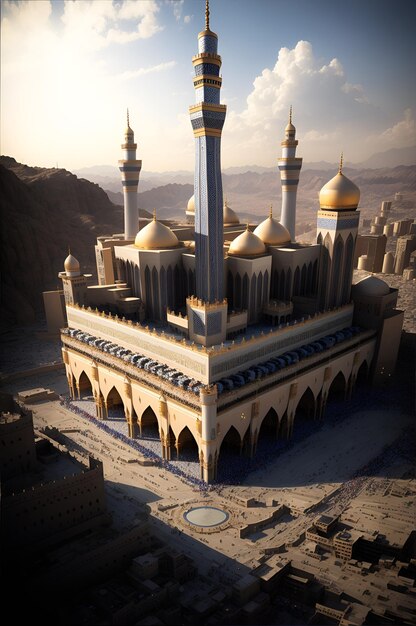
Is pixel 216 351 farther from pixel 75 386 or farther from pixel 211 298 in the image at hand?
pixel 75 386

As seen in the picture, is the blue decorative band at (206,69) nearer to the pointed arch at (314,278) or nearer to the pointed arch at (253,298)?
the pointed arch at (253,298)

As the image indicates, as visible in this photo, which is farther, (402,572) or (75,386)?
(75,386)

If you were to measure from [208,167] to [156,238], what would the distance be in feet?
20.3

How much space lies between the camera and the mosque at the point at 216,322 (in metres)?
20.3

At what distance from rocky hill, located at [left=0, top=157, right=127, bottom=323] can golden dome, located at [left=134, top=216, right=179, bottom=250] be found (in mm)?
20601

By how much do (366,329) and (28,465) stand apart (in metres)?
20.5

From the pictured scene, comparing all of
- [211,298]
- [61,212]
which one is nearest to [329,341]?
[211,298]

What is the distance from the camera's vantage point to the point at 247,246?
25234 millimetres

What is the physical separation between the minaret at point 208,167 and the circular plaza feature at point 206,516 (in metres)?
9.26

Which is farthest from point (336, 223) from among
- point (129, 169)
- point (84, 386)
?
point (84, 386)

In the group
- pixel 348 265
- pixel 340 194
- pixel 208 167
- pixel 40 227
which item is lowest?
pixel 40 227

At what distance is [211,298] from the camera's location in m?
22.5

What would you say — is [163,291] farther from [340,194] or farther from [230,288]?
[340,194]

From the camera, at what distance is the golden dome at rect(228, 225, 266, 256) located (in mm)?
25234
